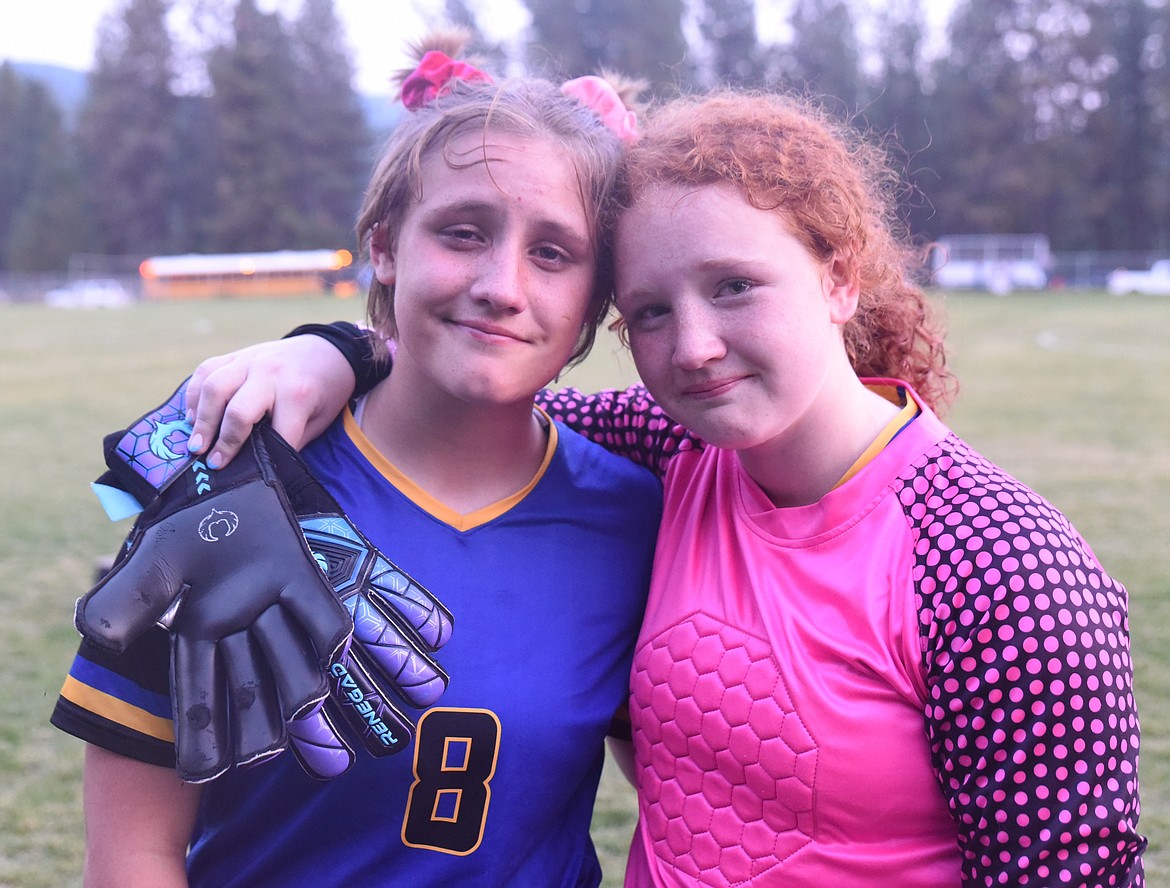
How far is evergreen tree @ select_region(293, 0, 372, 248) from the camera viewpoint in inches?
2328

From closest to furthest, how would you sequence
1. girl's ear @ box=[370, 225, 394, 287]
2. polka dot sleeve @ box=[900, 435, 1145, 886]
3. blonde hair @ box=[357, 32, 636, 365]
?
polka dot sleeve @ box=[900, 435, 1145, 886] < blonde hair @ box=[357, 32, 636, 365] < girl's ear @ box=[370, 225, 394, 287]

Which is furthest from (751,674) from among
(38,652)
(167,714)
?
(38,652)

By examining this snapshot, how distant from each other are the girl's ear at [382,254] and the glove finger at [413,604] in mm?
571

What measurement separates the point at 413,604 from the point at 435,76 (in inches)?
40.0

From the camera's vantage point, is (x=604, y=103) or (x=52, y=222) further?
(x=52, y=222)

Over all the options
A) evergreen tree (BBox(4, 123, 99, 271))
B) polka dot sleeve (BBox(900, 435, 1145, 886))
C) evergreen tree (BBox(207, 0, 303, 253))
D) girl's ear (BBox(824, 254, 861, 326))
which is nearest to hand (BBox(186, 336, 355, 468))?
girl's ear (BBox(824, 254, 861, 326))

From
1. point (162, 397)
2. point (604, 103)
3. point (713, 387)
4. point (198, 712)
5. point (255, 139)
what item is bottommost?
point (255, 139)

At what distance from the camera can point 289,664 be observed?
1.63 meters

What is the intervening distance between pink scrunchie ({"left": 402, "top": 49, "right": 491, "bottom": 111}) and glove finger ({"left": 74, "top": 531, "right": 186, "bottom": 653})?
979 millimetres

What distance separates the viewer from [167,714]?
169cm

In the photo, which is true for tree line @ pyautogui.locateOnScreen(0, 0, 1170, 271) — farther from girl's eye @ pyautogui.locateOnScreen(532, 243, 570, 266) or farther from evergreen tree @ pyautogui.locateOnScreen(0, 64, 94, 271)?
girl's eye @ pyautogui.locateOnScreen(532, 243, 570, 266)

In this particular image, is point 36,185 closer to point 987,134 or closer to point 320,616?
point 987,134

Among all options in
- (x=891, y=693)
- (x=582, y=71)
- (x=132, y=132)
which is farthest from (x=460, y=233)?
(x=132, y=132)

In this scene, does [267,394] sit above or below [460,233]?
below
